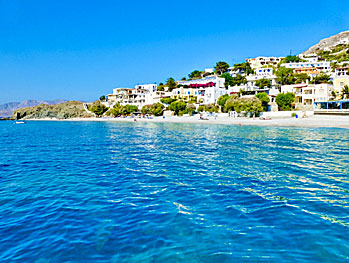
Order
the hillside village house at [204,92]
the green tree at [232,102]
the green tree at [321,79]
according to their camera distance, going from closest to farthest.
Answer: the green tree at [232,102]
the green tree at [321,79]
the hillside village house at [204,92]

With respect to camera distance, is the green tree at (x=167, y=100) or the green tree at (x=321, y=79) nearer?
the green tree at (x=321, y=79)

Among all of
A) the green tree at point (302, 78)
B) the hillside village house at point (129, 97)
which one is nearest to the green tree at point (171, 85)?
the hillside village house at point (129, 97)

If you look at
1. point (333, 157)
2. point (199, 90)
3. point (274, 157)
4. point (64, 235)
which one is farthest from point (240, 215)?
point (199, 90)

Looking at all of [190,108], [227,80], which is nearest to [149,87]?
[227,80]

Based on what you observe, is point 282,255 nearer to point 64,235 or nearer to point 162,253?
point 162,253

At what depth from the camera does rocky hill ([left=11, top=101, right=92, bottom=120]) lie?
14938 cm

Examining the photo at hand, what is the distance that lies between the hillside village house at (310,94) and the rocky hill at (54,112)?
11285cm

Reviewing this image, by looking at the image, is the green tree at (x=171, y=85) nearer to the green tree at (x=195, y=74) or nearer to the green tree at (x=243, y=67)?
the green tree at (x=195, y=74)

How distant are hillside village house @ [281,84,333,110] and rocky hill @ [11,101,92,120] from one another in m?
113

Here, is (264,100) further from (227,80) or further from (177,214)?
(177,214)

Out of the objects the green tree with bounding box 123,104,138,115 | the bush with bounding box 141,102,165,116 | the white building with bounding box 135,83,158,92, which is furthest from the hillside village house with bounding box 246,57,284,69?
the green tree with bounding box 123,104,138,115

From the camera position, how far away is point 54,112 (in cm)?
15775

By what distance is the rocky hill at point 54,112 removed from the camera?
5881 inches

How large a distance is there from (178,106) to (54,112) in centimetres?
9830
